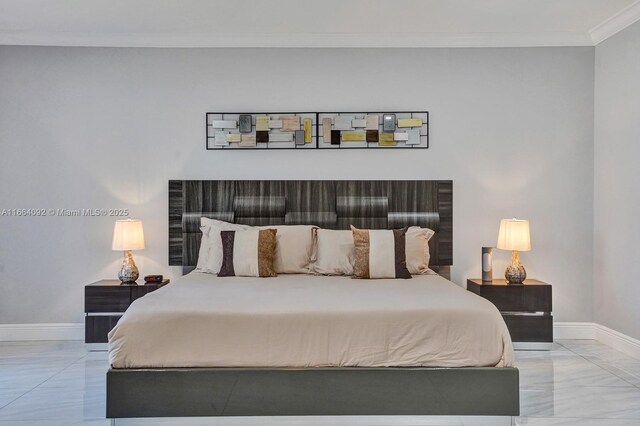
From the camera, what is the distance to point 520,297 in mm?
4156

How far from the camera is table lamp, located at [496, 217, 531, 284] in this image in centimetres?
426

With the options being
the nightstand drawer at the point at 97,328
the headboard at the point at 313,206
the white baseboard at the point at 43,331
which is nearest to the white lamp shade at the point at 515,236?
the headboard at the point at 313,206

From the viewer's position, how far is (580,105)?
464cm

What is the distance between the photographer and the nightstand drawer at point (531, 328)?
4102 mm

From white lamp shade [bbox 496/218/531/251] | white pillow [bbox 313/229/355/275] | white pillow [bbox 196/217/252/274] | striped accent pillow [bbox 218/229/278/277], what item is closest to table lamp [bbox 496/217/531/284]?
white lamp shade [bbox 496/218/531/251]

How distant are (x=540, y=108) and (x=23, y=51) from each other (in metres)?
4.68

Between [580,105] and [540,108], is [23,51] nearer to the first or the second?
[540,108]

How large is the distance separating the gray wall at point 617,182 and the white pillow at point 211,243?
10.1 ft

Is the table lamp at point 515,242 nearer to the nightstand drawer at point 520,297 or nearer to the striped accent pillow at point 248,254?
the nightstand drawer at point 520,297

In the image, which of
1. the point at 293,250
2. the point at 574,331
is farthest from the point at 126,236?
the point at 574,331

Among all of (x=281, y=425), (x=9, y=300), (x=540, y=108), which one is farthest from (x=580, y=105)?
(x=9, y=300)

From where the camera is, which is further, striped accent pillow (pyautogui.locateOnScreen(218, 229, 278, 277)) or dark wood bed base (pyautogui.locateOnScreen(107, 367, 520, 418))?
striped accent pillow (pyautogui.locateOnScreen(218, 229, 278, 277))

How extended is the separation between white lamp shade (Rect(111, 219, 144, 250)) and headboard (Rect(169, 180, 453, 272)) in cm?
34

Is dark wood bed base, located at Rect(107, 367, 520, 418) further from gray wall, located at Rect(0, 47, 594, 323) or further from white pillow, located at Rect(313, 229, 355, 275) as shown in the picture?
gray wall, located at Rect(0, 47, 594, 323)
